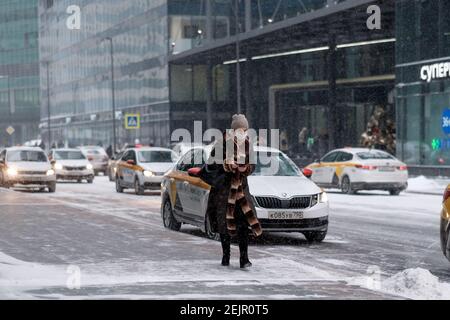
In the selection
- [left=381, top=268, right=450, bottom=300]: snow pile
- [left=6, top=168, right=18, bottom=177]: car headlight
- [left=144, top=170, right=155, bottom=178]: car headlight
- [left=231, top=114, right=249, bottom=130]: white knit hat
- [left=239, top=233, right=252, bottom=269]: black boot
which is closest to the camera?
[left=381, top=268, right=450, bottom=300]: snow pile

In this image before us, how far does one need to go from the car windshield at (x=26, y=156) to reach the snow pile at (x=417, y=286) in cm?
2557

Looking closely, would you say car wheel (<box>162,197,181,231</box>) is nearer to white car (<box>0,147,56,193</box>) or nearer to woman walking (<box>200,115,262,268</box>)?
woman walking (<box>200,115,262,268</box>)

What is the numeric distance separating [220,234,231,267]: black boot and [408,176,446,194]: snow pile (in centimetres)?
2022

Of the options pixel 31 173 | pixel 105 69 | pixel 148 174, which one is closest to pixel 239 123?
pixel 148 174

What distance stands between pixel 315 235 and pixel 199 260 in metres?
3.64

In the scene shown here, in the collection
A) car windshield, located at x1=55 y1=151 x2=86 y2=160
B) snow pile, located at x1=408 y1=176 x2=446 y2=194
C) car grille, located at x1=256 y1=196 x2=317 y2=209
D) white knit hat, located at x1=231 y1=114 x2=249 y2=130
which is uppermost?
A: white knit hat, located at x1=231 y1=114 x2=249 y2=130

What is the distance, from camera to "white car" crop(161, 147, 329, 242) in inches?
596

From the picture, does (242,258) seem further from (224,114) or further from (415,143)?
(224,114)

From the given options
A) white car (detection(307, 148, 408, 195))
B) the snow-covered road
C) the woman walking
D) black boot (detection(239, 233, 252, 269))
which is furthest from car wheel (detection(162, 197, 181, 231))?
white car (detection(307, 148, 408, 195))

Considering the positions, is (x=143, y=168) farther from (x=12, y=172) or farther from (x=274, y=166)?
(x=274, y=166)

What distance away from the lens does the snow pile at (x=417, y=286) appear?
970cm

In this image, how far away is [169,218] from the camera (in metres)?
17.7

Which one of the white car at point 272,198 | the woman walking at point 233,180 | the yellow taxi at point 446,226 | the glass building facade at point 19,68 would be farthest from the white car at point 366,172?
the glass building facade at point 19,68

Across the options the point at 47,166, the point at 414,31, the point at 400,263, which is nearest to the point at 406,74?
the point at 414,31
